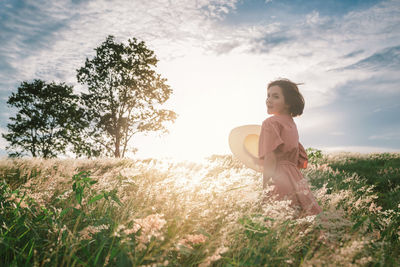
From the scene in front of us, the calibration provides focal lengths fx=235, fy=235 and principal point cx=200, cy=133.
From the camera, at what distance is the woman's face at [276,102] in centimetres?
382

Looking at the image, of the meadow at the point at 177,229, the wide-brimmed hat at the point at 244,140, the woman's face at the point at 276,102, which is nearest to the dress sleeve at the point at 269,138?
the woman's face at the point at 276,102

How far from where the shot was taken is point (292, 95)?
3.92 m

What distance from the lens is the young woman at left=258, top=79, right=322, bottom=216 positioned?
3.06 meters

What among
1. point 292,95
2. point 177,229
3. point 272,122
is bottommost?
point 177,229

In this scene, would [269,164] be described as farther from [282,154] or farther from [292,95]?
[292,95]

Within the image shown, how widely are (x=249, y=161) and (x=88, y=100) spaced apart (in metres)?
20.3

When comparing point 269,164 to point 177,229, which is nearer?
point 177,229

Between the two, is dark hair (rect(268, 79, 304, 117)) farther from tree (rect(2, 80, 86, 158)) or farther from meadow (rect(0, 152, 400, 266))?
tree (rect(2, 80, 86, 158))

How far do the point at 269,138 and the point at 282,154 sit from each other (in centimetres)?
31

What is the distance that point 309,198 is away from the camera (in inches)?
119

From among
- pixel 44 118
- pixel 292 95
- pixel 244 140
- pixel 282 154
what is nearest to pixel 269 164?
pixel 282 154

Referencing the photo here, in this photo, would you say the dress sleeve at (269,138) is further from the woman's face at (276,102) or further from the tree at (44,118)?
the tree at (44,118)

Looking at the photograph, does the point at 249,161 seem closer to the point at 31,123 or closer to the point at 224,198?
the point at 224,198

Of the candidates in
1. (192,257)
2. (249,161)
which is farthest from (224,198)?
(249,161)
